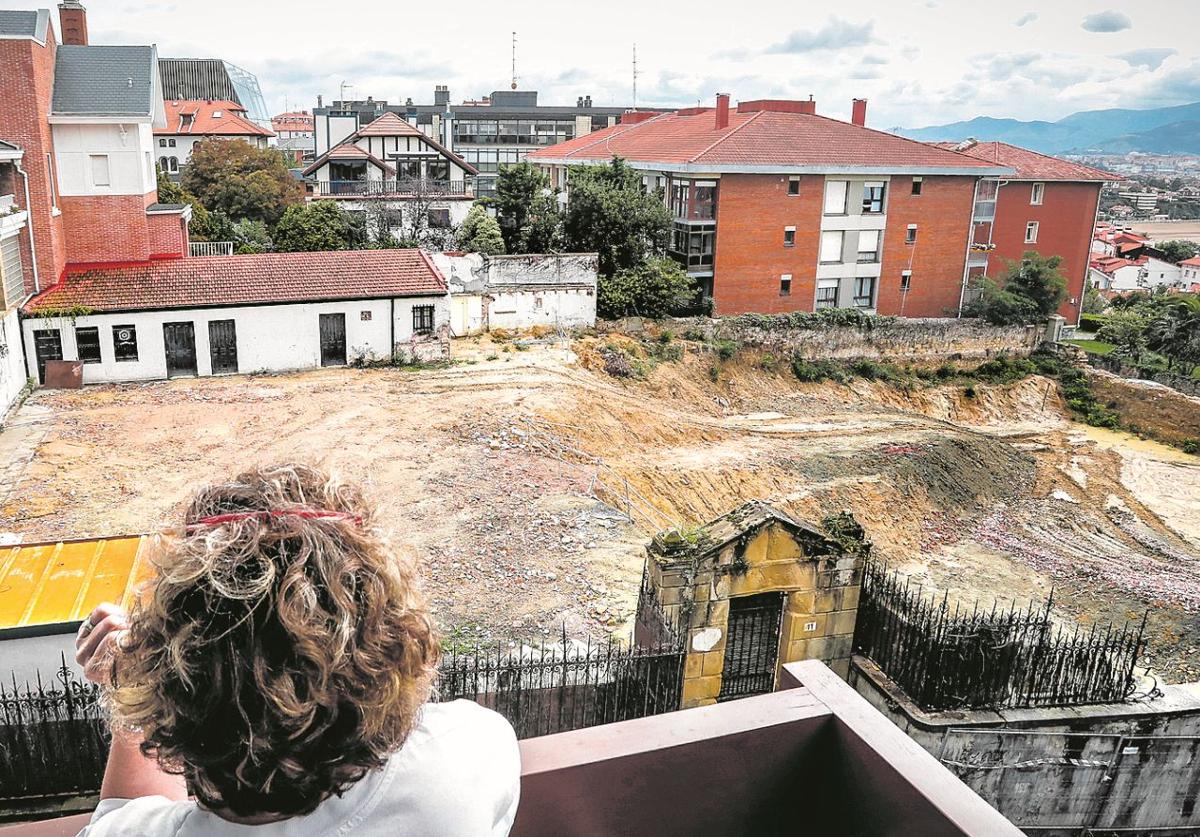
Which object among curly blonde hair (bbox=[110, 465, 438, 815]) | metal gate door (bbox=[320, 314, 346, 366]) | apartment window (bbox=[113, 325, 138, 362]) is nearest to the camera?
curly blonde hair (bbox=[110, 465, 438, 815])

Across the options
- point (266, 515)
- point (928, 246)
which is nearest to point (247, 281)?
point (266, 515)

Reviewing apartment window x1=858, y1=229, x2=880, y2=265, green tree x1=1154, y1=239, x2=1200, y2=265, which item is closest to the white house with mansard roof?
apartment window x1=858, y1=229, x2=880, y2=265

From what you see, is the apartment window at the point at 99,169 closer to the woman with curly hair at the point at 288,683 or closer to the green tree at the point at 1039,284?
the woman with curly hair at the point at 288,683

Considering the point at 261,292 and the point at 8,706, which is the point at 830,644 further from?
the point at 261,292

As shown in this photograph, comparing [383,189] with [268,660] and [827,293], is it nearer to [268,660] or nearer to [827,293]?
[827,293]

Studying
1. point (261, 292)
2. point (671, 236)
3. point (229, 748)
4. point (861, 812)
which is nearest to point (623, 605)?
point (861, 812)

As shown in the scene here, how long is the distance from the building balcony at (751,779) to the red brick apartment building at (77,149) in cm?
2582

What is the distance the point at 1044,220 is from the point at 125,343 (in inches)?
1480

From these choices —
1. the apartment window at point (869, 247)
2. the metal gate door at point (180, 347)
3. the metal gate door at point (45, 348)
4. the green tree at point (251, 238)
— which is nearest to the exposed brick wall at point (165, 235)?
the metal gate door at point (180, 347)

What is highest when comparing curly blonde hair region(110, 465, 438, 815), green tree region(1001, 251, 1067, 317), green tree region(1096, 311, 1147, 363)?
curly blonde hair region(110, 465, 438, 815)

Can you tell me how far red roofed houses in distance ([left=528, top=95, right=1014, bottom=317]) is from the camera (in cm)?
3450

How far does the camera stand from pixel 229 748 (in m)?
1.83

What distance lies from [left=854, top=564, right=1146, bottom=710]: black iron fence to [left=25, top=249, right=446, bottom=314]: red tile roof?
19.6 metres

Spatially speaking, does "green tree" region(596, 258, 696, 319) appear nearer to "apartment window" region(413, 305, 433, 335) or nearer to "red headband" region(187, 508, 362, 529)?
"apartment window" region(413, 305, 433, 335)
